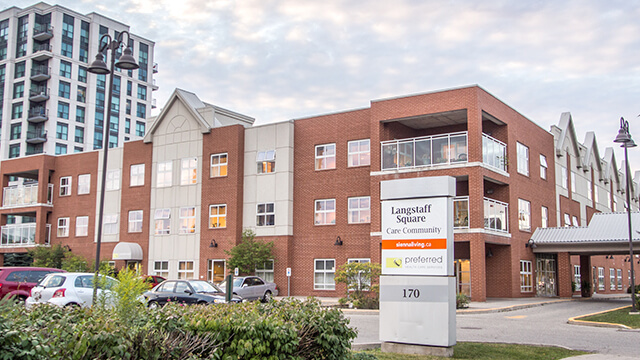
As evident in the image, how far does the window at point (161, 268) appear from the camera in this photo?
40.7 m

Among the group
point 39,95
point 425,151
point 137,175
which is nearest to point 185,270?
point 137,175

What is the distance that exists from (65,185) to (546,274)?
35.7 meters

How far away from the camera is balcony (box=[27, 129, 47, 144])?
255ft

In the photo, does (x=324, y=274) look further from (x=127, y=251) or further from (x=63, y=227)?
(x=63, y=227)

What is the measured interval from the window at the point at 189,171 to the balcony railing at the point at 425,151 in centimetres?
1394

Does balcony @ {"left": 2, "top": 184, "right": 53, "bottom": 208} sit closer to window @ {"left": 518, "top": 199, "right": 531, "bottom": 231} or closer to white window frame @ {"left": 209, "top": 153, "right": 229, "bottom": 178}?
white window frame @ {"left": 209, "top": 153, "right": 229, "bottom": 178}

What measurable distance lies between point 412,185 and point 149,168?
3261cm

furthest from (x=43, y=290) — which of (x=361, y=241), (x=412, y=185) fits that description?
(x=361, y=241)

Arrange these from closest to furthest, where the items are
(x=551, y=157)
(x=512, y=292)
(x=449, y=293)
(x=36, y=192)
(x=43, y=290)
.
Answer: (x=449, y=293), (x=43, y=290), (x=512, y=292), (x=551, y=157), (x=36, y=192)

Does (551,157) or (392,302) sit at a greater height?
(551,157)

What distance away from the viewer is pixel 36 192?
1896 inches

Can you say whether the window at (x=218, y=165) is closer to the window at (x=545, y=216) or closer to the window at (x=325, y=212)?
the window at (x=325, y=212)

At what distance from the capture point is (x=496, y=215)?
104 ft

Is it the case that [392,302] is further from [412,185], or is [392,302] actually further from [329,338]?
A: [329,338]
